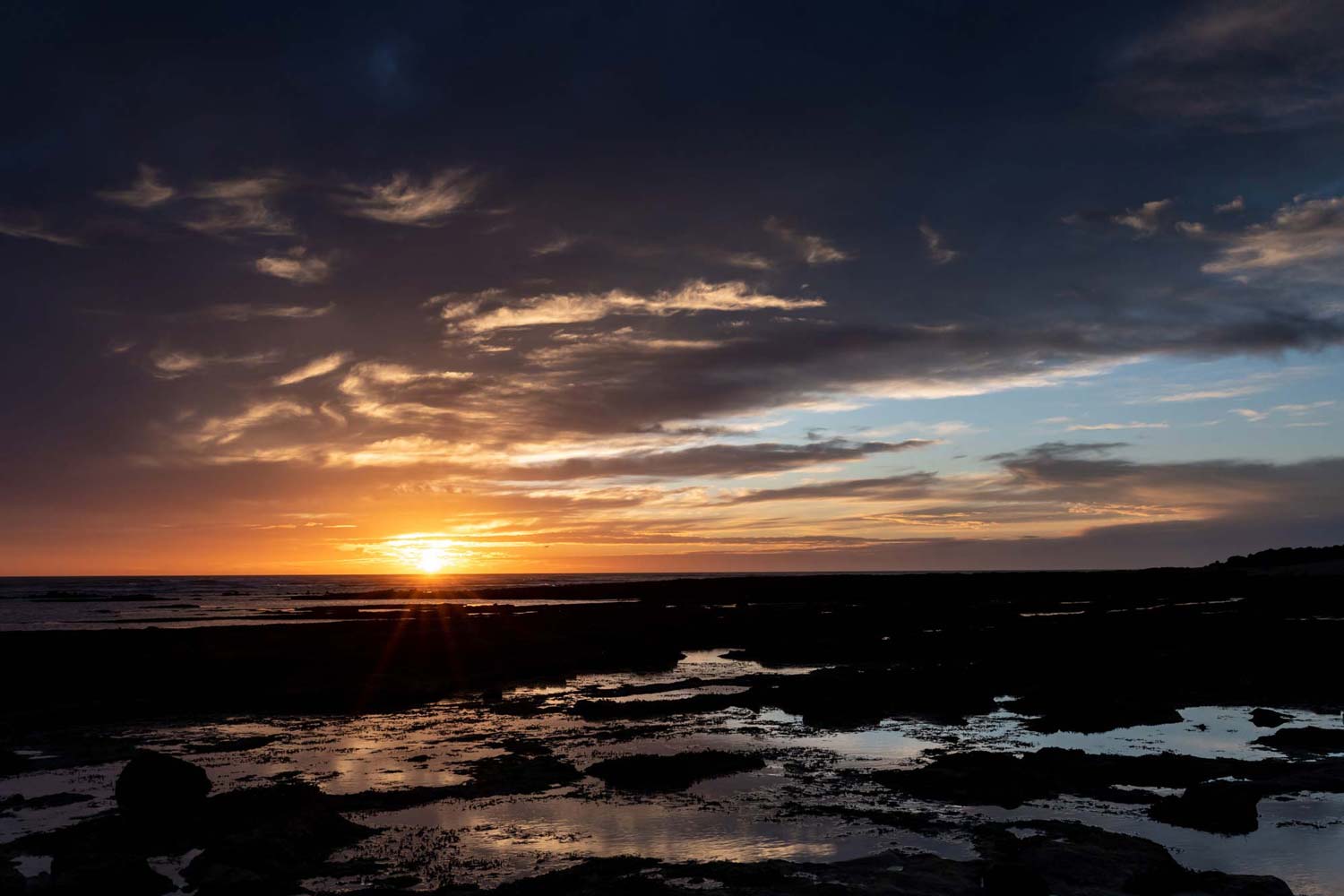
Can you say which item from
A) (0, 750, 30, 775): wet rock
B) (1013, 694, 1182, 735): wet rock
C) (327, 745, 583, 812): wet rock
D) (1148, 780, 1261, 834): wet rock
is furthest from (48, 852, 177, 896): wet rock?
(1013, 694, 1182, 735): wet rock

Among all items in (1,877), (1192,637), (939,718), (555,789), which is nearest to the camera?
(1,877)

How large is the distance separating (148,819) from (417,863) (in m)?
5.79

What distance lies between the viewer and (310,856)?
14.1 metres

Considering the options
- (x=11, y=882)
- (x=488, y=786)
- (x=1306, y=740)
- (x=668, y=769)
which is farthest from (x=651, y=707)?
(x=11, y=882)

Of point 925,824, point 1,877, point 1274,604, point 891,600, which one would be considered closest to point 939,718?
point 925,824

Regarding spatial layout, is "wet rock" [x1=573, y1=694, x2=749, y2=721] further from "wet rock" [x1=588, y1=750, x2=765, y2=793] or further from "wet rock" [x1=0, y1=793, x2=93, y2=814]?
"wet rock" [x1=0, y1=793, x2=93, y2=814]

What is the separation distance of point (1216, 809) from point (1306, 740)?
880 centimetres

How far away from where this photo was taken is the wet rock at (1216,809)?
15.3m

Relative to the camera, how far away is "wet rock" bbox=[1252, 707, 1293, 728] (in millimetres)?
24328

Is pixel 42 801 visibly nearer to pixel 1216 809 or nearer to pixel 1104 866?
pixel 1104 866

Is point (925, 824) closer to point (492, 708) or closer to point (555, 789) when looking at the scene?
point (555, 789)

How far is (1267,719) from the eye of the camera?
2452 cm

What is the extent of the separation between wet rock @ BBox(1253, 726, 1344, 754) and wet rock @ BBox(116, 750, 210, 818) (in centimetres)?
2465

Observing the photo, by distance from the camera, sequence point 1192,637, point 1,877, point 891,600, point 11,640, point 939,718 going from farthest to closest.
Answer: point 891,600 < point 11,640 < point 1192,637 < point 939,718 < point 1,877
